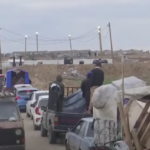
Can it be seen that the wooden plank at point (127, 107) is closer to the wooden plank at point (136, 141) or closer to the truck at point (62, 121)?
the wooden plank at point (136, 141)

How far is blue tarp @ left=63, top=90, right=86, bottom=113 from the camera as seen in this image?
1905cm

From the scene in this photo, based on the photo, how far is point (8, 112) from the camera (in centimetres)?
1564

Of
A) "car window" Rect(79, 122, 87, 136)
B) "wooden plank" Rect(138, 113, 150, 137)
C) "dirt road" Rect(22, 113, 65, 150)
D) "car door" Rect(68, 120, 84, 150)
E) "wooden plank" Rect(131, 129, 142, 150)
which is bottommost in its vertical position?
"dirt road" Rect(22, 113, 65, 150)

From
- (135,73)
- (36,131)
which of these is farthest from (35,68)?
(36,131)

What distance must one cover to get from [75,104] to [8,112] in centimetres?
421

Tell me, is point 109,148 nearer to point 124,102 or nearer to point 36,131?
point 124,102

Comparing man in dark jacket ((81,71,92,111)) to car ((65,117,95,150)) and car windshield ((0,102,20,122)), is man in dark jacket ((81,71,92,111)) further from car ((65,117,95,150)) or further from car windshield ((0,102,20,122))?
car ((65,117,95,150))

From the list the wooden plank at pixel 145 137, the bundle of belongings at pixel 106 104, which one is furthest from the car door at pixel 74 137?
the wooden plank at pixel 145 137

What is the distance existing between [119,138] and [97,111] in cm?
316

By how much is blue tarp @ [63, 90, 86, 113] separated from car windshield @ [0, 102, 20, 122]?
11.7ft

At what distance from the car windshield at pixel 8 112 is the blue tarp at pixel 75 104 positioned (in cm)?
357

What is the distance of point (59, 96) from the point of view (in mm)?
18625

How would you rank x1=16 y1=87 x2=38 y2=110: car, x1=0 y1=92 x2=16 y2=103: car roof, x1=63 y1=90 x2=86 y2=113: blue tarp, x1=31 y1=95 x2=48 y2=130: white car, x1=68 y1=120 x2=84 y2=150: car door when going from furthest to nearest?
1. x1=16 y1=87 x2=38 y2=110: car
2. x1=31 y1=95 x2=48 y2=130: white car
3. x1=63 y1=90 x2=86 y2=113: blue tarp
4. x1=0 y1=92 x2=16 y2=103: car roof
5. x1=68 y1=120 x2=84 y2=150: car door

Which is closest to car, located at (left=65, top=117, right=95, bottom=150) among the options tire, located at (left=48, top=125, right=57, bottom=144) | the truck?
the truck
